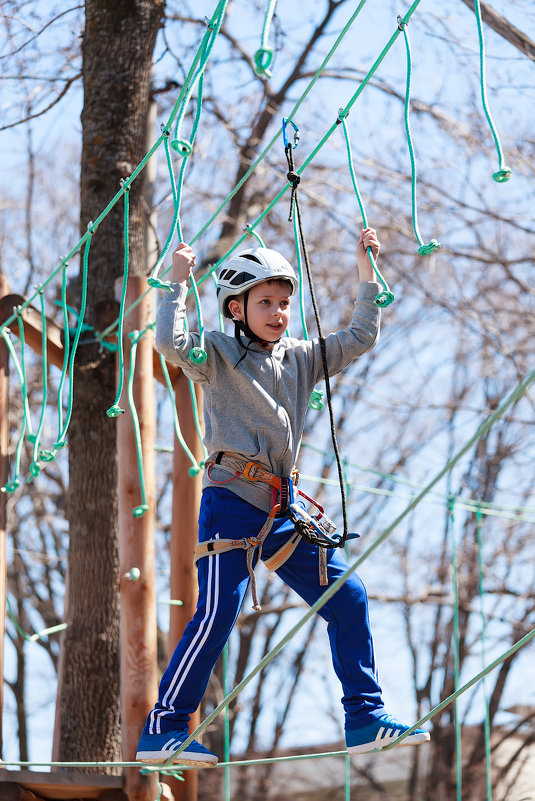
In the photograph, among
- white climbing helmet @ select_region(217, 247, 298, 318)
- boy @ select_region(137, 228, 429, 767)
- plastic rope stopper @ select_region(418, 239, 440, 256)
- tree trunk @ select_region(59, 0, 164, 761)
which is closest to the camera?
plastic rope stopper @ select_region(418, 239, 440, 256)

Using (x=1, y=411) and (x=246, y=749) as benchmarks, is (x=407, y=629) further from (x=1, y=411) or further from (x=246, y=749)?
Result: (x=1, y=411)

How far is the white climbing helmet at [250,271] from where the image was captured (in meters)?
2.95

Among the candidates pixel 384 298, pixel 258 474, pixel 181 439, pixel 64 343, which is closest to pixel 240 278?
pixel 384 298

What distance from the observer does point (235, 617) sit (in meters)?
2.85

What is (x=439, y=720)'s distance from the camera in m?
11.1

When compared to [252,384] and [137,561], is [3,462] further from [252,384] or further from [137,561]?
[252,384]

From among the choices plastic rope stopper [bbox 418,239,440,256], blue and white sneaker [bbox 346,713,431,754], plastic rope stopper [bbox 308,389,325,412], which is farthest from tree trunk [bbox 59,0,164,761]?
plastic rope stopper [bbox 418,239,440,256]

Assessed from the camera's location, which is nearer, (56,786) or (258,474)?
(258,474)

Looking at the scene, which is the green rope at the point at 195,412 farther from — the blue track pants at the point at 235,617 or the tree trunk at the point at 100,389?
the blue track pants at the point at 235,617

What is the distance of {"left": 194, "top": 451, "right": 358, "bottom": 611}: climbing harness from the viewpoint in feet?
9.36

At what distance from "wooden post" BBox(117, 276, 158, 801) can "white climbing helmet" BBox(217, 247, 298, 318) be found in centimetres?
103

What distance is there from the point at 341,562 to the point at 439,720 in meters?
8.72

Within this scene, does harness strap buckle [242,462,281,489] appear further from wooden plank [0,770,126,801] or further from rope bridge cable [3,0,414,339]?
wooden plank [0,770,126,801]

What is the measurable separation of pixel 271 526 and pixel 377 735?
2.00 ft
